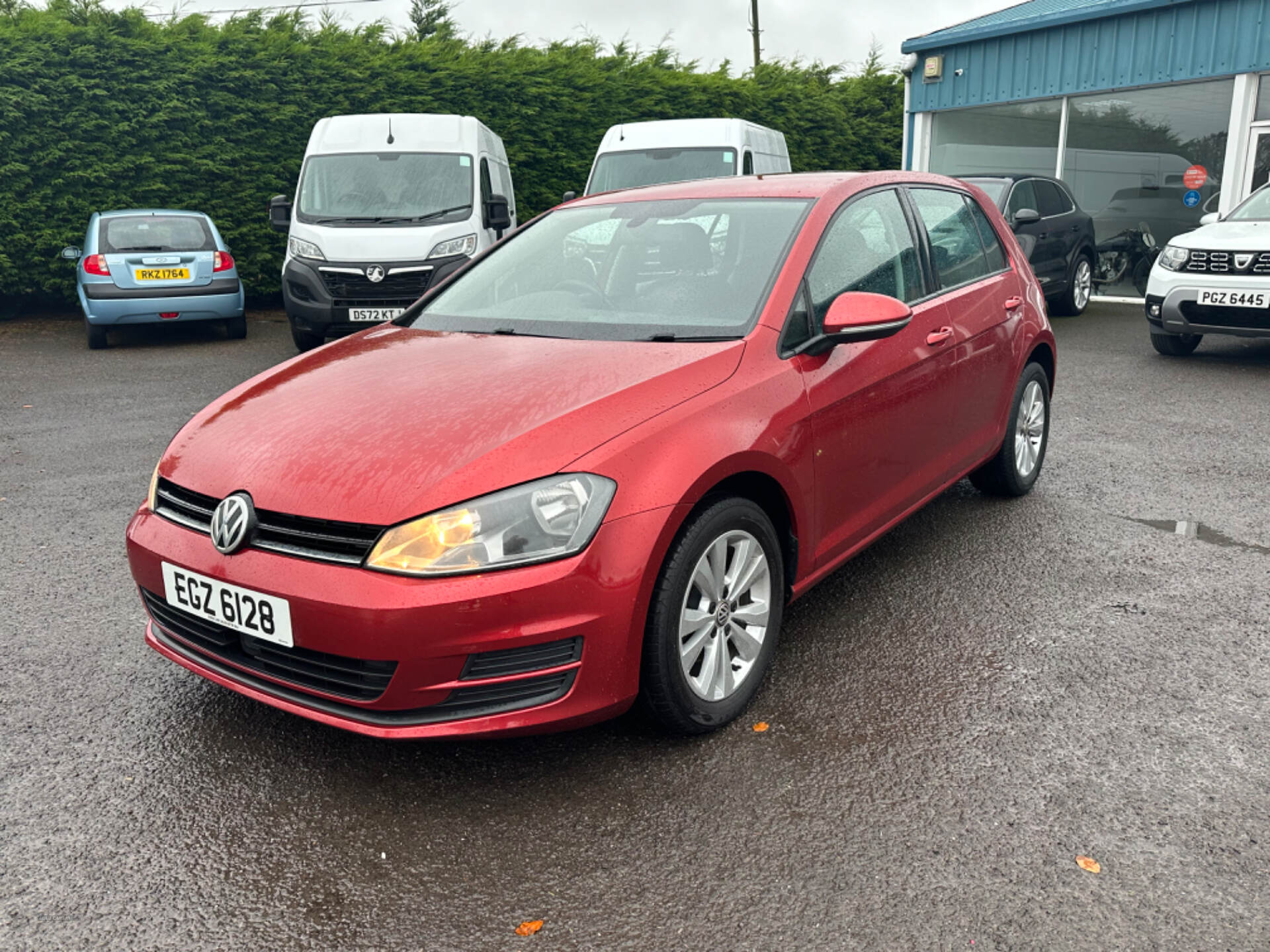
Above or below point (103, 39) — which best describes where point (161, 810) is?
below

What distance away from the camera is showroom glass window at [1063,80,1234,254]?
13.9 metres

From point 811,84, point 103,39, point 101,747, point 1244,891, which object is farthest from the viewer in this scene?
point 811,84

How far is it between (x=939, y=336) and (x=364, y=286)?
7240 millimetres

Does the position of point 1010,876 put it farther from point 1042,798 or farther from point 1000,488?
point 1000,488

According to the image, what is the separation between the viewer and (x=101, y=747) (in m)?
3.06

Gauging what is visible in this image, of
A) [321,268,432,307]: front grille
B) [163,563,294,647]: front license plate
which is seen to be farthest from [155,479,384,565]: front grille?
[321,268,432,307]: front grille

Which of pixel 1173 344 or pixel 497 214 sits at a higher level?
pixel 497 214

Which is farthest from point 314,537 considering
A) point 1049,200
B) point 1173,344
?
point 1049,200

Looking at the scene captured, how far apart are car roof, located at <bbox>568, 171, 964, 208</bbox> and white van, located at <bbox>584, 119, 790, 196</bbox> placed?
24.9 feet

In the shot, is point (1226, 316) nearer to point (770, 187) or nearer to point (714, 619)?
point (770, 187)

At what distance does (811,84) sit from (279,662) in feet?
60.0

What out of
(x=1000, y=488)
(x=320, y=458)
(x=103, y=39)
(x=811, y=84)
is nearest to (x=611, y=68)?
(x=811, y=84)

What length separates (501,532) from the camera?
2.57m

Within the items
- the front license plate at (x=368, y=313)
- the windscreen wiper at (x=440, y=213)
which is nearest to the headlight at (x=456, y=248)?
the windscreen wiper at (x=440, y=213)
